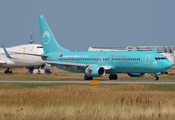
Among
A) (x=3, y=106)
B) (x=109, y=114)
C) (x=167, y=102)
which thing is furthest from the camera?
(x=167, y=102)

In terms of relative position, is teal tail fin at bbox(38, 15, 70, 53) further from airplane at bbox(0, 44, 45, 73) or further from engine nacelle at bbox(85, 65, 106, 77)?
airplane at bbox(0, 44, 45, 73)

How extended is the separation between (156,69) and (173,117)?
3522 centimetres

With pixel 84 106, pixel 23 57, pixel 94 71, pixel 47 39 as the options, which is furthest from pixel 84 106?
pixel 23 57

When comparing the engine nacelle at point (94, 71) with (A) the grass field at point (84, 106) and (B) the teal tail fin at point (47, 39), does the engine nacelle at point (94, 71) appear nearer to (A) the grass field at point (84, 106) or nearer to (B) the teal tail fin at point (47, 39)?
(B) the teal tail fin at point (47, 39)

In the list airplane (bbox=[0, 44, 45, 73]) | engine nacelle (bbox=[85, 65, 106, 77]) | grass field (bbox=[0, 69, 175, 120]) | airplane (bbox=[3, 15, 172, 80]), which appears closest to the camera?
grass field (bbox=[0, 69, 175, 120])

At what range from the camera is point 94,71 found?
5984cm

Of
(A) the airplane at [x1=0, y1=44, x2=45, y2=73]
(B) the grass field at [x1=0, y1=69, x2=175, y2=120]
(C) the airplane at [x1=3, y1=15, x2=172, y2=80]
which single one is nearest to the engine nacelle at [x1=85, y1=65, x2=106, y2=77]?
(C) the airplane at [x1=3, y1=15, x2=172, y2=80]

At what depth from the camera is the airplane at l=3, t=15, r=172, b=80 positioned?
192 ft

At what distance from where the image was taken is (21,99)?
1156 inches

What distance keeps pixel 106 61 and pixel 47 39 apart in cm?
1083

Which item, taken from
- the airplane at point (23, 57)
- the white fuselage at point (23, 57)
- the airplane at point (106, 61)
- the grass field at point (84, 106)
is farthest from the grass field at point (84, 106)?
the airplane at point (23, 57)

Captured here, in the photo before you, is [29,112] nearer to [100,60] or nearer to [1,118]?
[1,118]

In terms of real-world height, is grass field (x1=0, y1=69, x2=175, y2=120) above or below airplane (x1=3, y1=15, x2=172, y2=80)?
below

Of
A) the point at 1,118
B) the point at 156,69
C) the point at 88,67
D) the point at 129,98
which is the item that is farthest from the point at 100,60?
the point at 1,118
